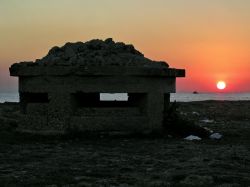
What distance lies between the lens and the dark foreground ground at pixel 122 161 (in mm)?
5703

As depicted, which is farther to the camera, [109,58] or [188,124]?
[188,124]

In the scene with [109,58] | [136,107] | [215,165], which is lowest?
[215,165]

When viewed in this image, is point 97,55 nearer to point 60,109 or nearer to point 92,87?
point 92,87

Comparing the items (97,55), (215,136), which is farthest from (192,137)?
(97,55)

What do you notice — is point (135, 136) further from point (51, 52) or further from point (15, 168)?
point (15, 168)

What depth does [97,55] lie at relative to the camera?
10531 millimetres

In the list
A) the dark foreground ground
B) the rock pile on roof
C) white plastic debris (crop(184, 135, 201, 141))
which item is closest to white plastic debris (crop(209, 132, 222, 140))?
the dark foreground ground

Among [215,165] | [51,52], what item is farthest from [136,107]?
[215,165]

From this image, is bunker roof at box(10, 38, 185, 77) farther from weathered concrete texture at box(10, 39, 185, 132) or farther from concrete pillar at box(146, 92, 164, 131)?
concrete pillar at box(146, 92, 164, 131)

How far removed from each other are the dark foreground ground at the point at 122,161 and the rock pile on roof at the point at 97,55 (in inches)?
62.3

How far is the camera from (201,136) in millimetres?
10672

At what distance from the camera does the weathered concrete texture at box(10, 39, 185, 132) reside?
9.96 m

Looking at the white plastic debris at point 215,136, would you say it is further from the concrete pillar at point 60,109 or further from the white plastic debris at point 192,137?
the concrete pillar at point 60,109

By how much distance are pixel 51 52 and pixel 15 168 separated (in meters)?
5.12
